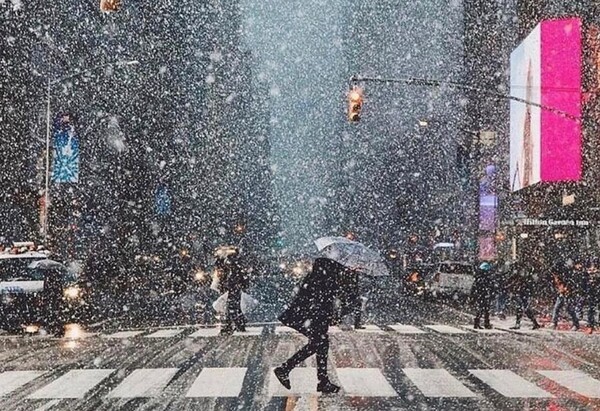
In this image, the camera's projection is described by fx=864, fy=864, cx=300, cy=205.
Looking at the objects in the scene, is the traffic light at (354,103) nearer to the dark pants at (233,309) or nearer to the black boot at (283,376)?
the dark pants at (233,309)

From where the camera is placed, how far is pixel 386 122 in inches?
6752

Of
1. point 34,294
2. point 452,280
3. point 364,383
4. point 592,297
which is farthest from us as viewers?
point 452,280

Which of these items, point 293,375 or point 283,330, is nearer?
point 293,375

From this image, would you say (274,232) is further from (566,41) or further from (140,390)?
(140,390)

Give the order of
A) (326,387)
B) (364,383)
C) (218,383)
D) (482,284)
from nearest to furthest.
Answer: (326,387)
(218,383)
(364,383)
(482,284)

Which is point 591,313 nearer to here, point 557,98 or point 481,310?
point 481,310

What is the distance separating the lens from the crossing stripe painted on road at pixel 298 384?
33.7 feet

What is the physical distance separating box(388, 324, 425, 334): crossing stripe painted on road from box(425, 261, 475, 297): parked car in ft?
51.0

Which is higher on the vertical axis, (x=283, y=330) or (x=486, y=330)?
(x=283, y=330)

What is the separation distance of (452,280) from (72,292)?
64.4 ft

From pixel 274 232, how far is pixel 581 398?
561 feet

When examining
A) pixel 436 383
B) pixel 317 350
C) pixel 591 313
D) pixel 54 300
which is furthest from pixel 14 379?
pixel 591 313

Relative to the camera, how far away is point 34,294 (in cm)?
1947

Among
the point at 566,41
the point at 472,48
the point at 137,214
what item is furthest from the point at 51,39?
the point at 472,48
